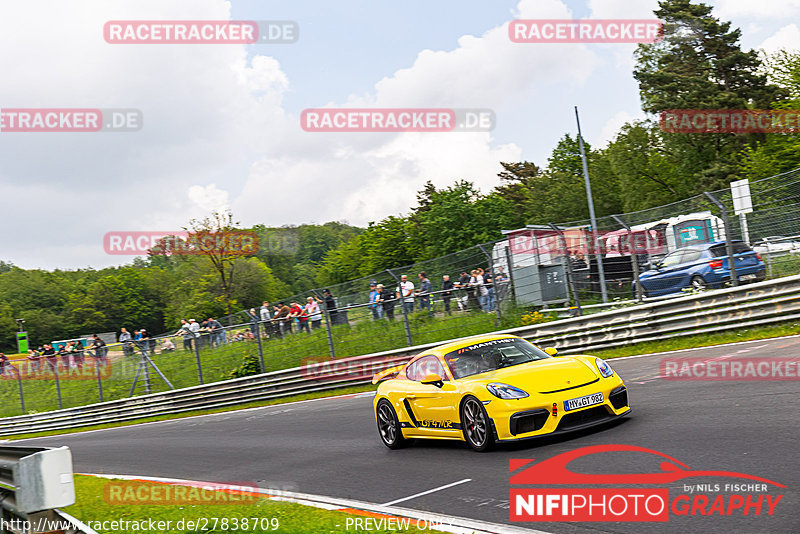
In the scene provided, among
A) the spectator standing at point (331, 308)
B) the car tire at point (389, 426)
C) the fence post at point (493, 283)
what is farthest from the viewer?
the spectator standing at point (331, 308)

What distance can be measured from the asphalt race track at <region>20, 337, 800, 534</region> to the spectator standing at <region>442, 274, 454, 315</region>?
15.3 ft

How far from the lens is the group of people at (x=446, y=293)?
19.0 metres

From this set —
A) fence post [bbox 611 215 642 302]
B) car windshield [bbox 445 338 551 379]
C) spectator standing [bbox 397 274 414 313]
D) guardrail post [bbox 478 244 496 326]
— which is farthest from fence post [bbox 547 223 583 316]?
car windshield [bbox 445 338 551 379]

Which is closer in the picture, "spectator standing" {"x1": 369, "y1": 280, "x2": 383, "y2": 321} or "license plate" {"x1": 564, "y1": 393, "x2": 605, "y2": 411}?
"license plate" {"x1": 564, "y1": 393, "x2": 605, "y2": 411}

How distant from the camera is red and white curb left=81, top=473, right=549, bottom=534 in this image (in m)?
5.78

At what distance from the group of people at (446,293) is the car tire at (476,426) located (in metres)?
9.96

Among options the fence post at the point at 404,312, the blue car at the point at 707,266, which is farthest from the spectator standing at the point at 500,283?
the blue car at the point at 707,266

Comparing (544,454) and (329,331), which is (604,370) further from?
(329,331)

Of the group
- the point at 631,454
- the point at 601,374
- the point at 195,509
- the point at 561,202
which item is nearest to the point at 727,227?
the point at 601,374

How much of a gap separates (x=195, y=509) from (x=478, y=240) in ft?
260

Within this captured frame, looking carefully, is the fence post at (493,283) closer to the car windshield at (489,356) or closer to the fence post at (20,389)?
the car windshield at (489,356)

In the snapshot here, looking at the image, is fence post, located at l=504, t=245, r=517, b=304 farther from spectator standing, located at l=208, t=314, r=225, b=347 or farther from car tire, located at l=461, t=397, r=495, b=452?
car tire, located at l=461, t=397, r=495, b=452

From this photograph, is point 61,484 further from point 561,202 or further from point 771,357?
point 561,202

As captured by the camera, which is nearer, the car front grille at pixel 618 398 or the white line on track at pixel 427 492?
the white line on track at pixel 427 492
